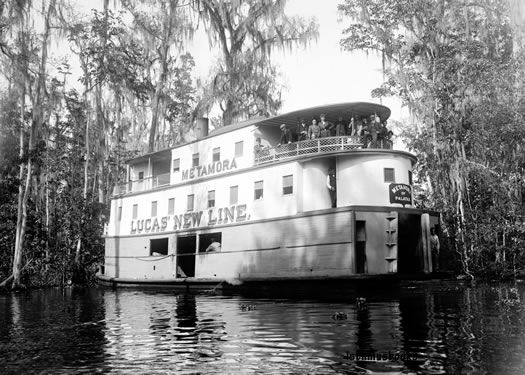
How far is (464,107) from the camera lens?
28688 mm

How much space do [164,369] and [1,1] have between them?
1928 cm

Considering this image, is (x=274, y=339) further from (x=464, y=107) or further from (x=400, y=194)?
(x=464, y=107)

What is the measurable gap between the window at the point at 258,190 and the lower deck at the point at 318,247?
1138mm

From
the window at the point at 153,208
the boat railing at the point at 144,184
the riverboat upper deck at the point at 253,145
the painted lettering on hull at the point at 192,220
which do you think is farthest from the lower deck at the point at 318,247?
the boat railing at the point at 144,184

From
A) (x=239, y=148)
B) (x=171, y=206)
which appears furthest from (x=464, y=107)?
(x=171, y=206)

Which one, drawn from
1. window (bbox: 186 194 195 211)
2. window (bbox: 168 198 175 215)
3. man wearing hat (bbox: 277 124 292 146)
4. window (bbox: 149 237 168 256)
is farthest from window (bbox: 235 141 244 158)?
window (bbox: 149 237 168 256)

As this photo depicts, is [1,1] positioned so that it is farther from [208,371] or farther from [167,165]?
[208,371]

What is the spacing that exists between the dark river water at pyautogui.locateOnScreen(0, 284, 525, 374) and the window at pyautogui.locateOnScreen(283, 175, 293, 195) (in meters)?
5.71

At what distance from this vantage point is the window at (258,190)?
70.3 ft

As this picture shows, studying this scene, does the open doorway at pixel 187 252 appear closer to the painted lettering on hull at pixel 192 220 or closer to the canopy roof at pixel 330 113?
the painted lettering on hull at pixel 192 220

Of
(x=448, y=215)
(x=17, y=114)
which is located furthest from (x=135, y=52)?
(x=448, y=215)

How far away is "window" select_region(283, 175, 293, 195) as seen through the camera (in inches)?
795

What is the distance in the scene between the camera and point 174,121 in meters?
41.1

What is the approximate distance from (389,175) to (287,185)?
3.87 meters
